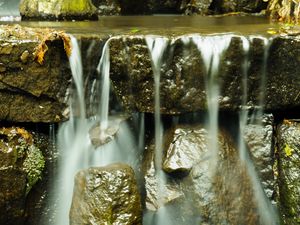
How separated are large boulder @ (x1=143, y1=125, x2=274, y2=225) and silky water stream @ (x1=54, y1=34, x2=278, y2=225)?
0.20 feet

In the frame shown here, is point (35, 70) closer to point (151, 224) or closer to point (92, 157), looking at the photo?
point (92, 157)

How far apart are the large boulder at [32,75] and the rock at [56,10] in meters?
2.73

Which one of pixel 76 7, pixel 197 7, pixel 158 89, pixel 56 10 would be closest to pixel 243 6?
pixel 197 7

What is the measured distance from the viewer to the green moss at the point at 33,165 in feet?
16.6

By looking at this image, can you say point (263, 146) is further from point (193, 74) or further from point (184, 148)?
point (193, 74)

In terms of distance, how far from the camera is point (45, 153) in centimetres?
523

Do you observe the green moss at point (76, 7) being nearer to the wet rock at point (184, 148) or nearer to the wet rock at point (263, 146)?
the wet rock at point (184, 148)

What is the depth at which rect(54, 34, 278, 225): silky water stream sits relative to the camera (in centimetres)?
498

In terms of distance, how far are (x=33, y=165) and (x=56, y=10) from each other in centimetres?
356

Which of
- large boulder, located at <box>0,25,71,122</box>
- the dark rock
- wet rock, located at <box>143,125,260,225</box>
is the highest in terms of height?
large boulder, located at <box>0,25,71,122</box>

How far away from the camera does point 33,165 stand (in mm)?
5086

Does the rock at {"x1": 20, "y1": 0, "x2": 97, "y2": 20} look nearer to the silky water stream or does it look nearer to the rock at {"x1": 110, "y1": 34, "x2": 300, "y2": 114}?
the silky water stream

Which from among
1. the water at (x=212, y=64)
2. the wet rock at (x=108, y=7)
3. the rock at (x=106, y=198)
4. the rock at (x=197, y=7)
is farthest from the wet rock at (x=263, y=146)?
the wet rock at (x=108, y=7)

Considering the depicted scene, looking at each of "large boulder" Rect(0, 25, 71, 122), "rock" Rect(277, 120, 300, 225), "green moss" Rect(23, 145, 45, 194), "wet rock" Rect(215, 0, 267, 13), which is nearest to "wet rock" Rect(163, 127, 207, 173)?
"rock" Rect(277, 120, 300, 225)
